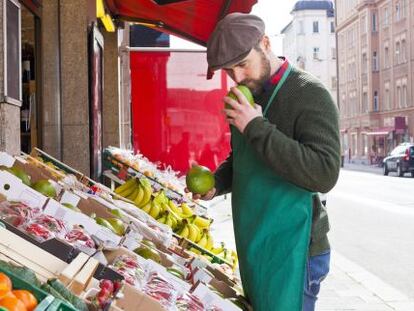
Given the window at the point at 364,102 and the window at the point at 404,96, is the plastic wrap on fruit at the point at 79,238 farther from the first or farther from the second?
the window at the point at 364,102

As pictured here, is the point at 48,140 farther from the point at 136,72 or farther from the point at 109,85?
the point at 136,72

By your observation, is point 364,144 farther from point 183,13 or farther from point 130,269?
point 130,269

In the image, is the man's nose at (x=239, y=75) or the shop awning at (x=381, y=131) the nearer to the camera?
the man's nose at (x=239, y=75)

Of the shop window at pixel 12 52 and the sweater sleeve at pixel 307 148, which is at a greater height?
the shop window at pixel 12 52

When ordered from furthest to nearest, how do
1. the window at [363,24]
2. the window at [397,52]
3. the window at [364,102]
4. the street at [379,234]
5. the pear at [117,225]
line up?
the window at [364,102], the window at [363,24], the window at [397,52], the street at [379,234], the pear at [117,225]

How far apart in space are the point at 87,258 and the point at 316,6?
9395 centimetres

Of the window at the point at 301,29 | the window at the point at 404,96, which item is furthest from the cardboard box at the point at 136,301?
the window at the point at 301,29

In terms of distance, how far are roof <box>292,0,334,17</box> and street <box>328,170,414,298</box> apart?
73474 mm

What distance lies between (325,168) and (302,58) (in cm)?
9157

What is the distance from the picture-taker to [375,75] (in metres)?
60.4

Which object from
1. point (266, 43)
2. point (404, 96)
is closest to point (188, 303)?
point (266, 43)

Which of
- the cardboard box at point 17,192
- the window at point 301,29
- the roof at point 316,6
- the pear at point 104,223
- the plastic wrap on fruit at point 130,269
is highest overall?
the roof at point 316,6

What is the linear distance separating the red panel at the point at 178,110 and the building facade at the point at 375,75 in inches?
1626

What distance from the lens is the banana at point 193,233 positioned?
6.01 metres
